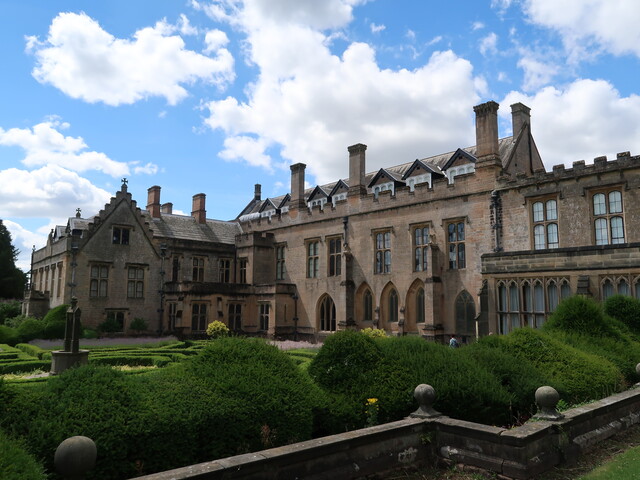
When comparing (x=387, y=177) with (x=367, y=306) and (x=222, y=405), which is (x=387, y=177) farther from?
(x=222, y=405)

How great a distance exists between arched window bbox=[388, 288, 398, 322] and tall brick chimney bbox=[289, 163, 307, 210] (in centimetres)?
1010

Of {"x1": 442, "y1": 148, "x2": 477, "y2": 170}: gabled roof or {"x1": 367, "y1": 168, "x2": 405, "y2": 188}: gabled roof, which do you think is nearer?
{"x1": 442, "y1": 148, "x2": 477, "y2": 170}: gabled roof

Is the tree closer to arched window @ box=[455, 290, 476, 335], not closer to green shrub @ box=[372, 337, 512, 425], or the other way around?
arched window @ box=[455, 290, 476, 335]

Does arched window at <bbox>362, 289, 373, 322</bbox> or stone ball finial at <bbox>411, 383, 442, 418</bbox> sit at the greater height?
arched window at <bbox>362, 289, 373, 322</bbox>

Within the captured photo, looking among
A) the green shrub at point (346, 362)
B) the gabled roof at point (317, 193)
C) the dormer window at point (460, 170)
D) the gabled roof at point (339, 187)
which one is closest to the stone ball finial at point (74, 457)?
the green shrub at point (346, 362)

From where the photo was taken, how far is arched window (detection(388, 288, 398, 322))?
1146 inches

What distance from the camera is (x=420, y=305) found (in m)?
27.8

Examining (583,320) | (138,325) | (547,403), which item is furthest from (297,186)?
(547,403)

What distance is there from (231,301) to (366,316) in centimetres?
921

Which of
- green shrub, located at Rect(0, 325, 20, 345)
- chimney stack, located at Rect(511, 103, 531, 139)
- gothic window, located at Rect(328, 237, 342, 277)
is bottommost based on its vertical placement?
green shrub, located at Rect(0, 325, 20, 345)

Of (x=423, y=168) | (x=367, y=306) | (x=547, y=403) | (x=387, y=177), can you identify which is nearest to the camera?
(x=547, y=403)

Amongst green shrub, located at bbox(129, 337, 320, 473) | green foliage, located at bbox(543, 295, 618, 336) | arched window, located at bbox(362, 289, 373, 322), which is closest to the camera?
green shrub, located at bbox(129, 337, 320, 473)

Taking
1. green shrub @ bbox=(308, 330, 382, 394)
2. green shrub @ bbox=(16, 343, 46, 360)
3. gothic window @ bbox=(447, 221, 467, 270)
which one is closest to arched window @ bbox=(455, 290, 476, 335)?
gothic window @ bbox=(447, 221, 467, 270)

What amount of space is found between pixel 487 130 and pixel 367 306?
1241cm
